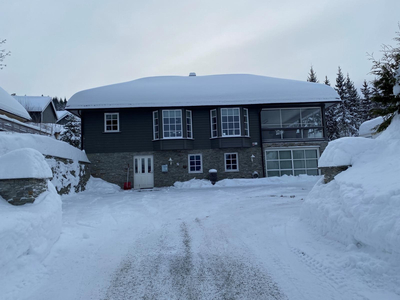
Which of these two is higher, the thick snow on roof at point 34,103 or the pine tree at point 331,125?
the thick snow on roof at point 34,103

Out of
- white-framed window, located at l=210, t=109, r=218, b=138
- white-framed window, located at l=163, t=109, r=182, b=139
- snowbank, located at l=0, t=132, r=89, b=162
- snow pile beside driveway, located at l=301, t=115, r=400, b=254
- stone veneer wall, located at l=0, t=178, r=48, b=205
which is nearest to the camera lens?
snow pile beside driveway, located at l=301, t=115, r=400, b=254

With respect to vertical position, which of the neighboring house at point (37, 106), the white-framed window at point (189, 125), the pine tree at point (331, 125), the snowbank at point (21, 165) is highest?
the neighboring house at point (37, 106)

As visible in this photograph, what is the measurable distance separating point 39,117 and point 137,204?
3664 centimetres

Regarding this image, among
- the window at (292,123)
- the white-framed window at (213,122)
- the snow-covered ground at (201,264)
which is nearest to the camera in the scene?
the snow-covered ground at (201,264)

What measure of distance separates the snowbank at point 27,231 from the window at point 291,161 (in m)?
14.9

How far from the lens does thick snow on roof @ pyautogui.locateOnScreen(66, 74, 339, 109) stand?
695 inches

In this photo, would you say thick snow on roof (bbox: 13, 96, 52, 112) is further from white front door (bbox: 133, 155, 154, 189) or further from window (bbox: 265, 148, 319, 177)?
window (bbox: 265, 148, 319, 177)

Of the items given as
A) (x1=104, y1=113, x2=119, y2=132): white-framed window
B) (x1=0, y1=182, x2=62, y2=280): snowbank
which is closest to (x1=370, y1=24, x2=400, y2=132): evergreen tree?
(x1=0, y1=182, x2=62, y2=280): snowbank

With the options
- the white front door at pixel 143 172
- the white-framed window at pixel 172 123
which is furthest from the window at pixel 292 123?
the white front door at pixel 143 172

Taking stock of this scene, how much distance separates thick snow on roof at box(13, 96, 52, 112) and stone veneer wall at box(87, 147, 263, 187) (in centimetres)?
2751

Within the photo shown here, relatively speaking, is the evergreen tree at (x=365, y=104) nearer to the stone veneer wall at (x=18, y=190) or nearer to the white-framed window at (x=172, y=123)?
the white-framed window at (x=172, y=123)

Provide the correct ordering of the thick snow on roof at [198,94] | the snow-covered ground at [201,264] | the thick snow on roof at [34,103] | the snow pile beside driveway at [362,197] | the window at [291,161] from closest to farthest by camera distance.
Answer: the snow-covered ground at [201,264] → the snow pile beside driveway at [362,197] → the thick snow on roof at [198,94] → the window at [291,161] → the thick snow on roof at [34,103]

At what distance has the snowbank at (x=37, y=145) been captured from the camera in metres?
9.23

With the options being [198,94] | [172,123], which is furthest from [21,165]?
[198,94]
